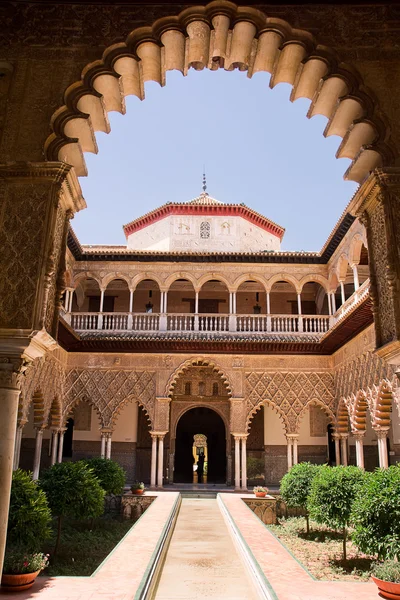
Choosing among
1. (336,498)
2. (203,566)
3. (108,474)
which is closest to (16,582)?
(203,566)

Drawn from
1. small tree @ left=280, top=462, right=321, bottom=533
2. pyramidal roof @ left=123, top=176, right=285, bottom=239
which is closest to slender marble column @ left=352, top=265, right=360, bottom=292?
small tree @ left=280, top=462, right=321, bottom=533

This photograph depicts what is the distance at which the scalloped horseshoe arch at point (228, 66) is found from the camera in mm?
4996

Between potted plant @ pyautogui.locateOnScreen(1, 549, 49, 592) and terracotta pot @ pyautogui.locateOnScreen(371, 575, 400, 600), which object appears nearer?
terracotta pot @ pyautogui.locateOnScreen(371, 575, 400, 600)

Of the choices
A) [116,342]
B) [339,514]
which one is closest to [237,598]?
[339,514]

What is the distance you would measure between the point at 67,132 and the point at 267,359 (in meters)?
11.4

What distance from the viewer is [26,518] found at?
246 inches

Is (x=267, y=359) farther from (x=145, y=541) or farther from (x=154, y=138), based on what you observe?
(x=145, y=541)

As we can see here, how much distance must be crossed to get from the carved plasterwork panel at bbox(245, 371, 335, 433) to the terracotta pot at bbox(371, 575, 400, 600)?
1026 centimetres

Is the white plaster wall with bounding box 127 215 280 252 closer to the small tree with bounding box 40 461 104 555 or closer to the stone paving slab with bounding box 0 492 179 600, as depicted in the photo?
the small tree with bounding box 40 461 104 555

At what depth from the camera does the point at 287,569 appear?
5.83m

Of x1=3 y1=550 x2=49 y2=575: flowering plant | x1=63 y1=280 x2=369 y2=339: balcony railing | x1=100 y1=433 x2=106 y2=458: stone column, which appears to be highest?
x1=63 y1=280 x2=369 y2=339: balcony railing

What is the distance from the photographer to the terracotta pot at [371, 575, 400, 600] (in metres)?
4.68

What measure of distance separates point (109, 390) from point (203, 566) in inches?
346

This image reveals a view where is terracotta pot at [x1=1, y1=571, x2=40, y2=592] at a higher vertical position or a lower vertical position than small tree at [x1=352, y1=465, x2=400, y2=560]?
lower
